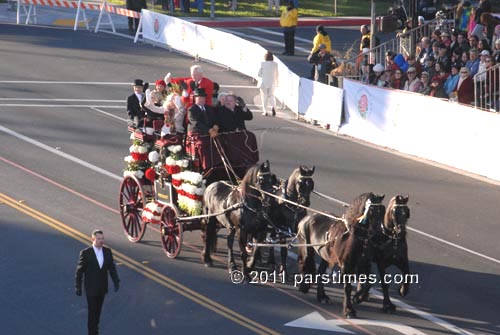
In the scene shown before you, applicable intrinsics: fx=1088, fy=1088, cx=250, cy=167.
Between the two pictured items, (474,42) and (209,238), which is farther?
(474,42)

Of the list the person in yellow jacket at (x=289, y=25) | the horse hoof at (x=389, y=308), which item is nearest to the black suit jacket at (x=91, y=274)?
the horse hoof at (x=389, y=308)

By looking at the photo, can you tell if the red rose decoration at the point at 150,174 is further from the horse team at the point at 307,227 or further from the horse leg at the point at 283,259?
the horse leg at the point at 283,259

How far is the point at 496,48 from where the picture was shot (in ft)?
86.1

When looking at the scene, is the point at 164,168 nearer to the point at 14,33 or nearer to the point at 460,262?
the point at 460,262

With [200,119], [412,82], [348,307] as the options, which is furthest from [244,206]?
[412,82]

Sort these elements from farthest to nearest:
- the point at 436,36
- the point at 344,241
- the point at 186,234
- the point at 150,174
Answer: the point at 436,36, the point at 186,234, the point at 150,174, the point at 344,241

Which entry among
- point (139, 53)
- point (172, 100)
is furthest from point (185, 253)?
point (139, 53)

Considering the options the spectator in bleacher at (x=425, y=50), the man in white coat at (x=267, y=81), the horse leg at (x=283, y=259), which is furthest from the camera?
the man in white coat at (x=267, y=81)

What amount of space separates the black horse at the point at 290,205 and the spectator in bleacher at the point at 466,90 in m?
9.49

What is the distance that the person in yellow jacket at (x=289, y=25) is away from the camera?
123 feet

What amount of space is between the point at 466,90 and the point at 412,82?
1.87 m

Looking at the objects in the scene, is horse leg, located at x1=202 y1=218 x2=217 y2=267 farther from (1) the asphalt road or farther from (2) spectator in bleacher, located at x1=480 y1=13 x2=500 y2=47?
(2) spectator in bleacher, located at x1=480 y1=13 x2=500 y2=47

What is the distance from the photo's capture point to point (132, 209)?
62.4 ft

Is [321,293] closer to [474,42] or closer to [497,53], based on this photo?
[497,53]
